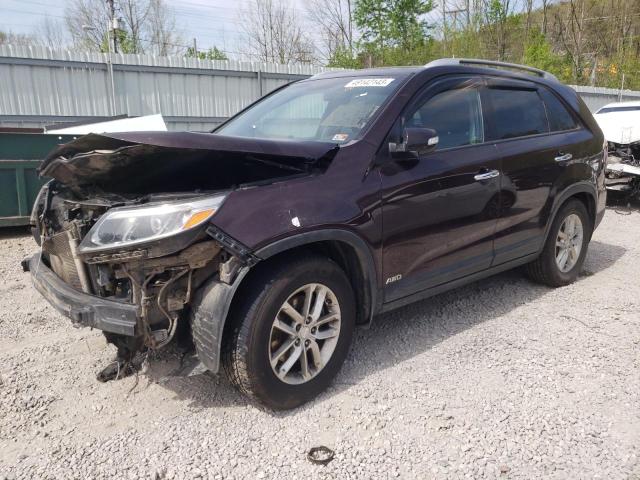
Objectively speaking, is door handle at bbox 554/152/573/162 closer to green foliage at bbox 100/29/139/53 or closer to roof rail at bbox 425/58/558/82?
roof rail at bbox 425/58/558/82

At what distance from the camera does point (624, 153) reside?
30.4 feet

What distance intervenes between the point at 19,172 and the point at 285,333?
5230 millimetres

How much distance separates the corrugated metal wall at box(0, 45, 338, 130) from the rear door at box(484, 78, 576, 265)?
897 centimetres

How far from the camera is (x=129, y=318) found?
2512mm

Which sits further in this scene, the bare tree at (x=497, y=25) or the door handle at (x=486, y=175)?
the bare tree at (x=497, y=25)

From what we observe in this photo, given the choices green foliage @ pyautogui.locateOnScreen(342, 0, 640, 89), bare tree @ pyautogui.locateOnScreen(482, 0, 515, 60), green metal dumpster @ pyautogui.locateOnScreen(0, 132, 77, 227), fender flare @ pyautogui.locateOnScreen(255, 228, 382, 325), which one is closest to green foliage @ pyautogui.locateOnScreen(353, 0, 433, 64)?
green foliage @ pyautogui.locateOnScreen(342, 0, 640, 89)

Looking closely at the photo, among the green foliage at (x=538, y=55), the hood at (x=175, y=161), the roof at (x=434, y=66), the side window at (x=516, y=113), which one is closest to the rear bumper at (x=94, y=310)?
the hood at (x=175, y=161)

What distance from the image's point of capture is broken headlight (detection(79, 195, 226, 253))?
244cm

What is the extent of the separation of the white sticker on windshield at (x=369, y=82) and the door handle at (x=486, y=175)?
0.91 metres

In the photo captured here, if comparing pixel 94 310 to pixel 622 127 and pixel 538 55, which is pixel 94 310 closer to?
pixel 622 127

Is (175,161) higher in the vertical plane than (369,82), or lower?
lower

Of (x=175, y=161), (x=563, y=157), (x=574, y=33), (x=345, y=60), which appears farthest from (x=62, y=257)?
(x=574, y=33)

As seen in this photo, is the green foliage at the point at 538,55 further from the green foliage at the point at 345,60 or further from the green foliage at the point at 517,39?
the green foliage at the point at 345,60

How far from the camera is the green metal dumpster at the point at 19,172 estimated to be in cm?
643
